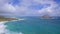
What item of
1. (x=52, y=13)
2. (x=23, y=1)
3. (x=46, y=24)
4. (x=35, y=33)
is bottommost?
(x=35, y=33)

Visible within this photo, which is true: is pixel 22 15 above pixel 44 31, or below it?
above

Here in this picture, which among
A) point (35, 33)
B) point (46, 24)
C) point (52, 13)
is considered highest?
point (52, 13)

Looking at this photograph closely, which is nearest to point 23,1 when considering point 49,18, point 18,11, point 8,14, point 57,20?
point 18,11

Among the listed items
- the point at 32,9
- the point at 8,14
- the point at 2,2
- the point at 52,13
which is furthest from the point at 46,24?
the point at 2,2

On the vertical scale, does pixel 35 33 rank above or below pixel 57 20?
below

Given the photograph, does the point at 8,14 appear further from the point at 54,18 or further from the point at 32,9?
the point at 54,18

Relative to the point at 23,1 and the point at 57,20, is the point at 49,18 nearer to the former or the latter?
the point at 57,20
